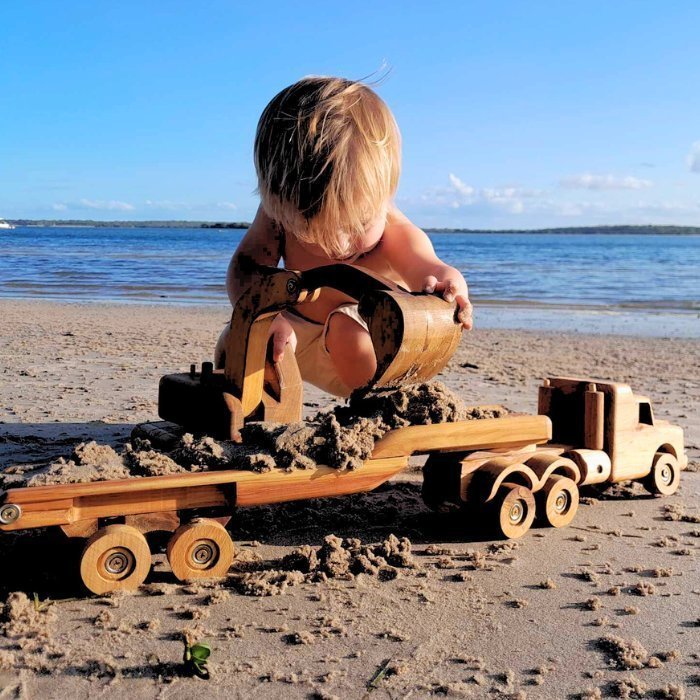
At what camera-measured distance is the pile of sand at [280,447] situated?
7.73ft

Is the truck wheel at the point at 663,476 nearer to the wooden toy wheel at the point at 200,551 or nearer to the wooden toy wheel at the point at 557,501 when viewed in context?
Result: the wooden toy wheel at the point at 557,501

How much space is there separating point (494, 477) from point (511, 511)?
0.51ft

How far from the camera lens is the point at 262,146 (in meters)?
2.67

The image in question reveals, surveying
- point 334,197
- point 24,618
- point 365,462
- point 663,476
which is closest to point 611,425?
point 663,476

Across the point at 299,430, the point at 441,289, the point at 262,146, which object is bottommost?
the point at 299,430

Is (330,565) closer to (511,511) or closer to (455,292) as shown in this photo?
(511,511)

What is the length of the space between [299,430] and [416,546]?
57cm

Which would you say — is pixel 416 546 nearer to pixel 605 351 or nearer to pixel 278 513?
A: pixel 278 513

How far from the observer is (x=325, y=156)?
2.52m

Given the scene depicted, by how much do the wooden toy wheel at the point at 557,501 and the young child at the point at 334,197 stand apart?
681 millimetres

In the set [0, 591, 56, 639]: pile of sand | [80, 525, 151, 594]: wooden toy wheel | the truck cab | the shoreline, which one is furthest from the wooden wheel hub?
the shoreline

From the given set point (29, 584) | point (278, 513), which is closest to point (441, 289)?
point (278, 513)

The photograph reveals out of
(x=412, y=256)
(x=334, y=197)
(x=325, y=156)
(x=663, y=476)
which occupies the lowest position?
(x=663, y=476)

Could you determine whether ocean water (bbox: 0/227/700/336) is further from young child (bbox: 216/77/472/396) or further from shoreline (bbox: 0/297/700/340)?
young child (bbox: 216/77/472/396)
